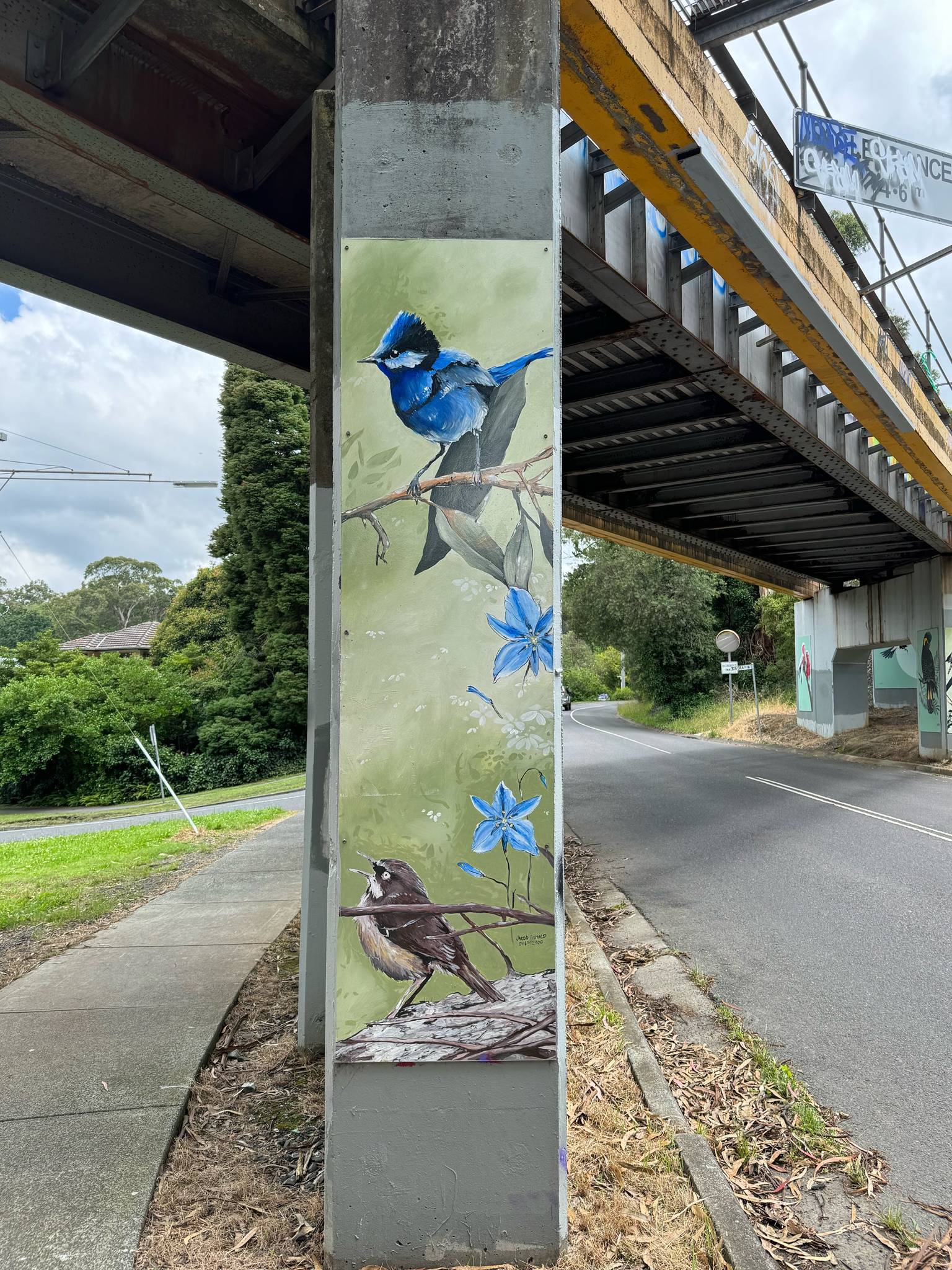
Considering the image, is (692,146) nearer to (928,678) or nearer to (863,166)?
(863,166)

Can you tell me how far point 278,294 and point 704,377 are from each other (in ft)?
14.4

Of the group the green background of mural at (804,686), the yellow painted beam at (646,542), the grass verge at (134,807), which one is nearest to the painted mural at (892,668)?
the green background of mural at (804,686)

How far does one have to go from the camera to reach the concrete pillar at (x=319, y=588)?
14.1ft

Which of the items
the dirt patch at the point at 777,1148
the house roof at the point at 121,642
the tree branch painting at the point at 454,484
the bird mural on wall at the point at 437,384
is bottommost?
the dirt patch at the point at 777,1148

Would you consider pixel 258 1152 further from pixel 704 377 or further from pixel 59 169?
pixel 704 377

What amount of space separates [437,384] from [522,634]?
0.93 meters

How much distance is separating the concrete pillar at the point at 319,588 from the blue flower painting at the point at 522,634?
1.48 m

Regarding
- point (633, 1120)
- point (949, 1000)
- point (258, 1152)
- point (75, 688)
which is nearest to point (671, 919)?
point (949, 1000)

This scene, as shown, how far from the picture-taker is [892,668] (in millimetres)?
32219

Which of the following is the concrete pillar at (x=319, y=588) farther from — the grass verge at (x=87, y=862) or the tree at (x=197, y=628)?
the tree at (x=197, y=628)

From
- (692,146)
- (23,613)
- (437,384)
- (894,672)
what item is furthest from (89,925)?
(23,613)

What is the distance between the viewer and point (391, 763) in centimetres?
297

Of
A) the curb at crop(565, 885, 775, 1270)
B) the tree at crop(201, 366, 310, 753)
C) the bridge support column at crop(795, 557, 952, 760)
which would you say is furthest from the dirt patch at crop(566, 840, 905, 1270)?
the tree at crop(201, 366, 310, 753)

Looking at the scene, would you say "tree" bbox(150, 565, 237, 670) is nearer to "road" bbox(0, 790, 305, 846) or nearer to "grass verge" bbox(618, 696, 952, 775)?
"road" bbox(0, 790, 305, 846)
